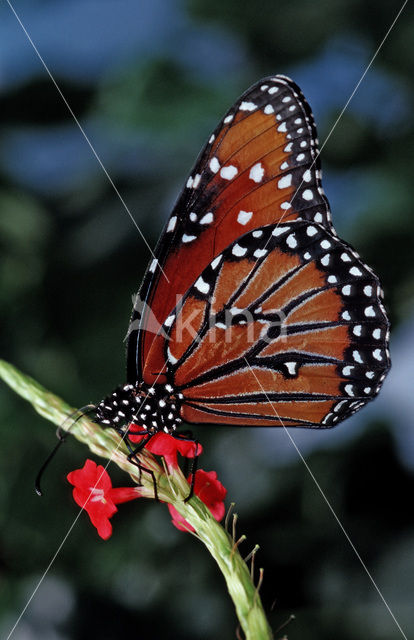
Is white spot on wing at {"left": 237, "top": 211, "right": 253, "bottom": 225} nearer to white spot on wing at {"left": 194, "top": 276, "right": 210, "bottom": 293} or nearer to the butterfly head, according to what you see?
white spot on wing at {"left": 194, "top": 276, "right": 210, "bottom": 293}

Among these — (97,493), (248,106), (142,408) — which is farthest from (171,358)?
(248,106)

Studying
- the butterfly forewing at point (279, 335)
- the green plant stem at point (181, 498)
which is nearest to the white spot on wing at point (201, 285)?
the butterfly forewing at point (279, 335)

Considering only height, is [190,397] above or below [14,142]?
below

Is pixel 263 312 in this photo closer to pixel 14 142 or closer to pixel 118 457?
pixel 118 457

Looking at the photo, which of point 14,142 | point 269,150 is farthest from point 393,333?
point 14,142

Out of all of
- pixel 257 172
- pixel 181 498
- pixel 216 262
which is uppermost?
pixel 257 172

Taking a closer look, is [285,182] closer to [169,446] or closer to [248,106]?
[248,106]
